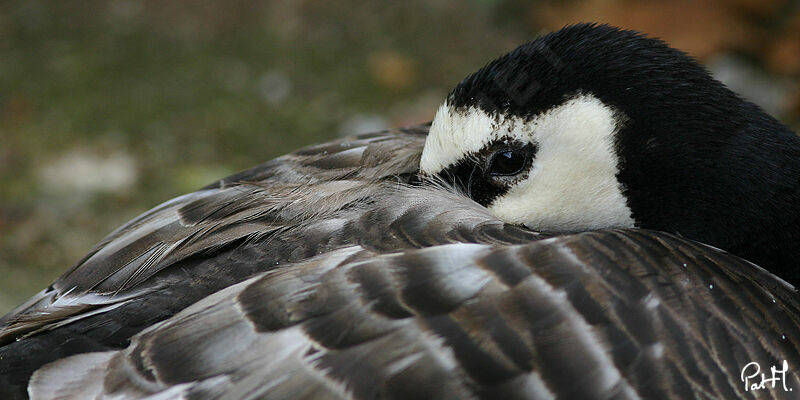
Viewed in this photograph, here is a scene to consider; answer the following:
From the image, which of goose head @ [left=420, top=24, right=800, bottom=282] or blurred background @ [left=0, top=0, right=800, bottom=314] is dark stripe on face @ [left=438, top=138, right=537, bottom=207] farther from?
blurred background @ [left=0, top=0, right=800, bottom=314]

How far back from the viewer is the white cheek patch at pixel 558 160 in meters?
1.62

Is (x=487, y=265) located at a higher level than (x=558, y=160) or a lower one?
lower

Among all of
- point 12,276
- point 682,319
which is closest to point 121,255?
point 682,319

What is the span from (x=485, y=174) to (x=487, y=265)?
15.1 inches

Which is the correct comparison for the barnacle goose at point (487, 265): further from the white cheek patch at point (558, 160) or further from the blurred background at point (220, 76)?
the blurred background at point (220, 76)

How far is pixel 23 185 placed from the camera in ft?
11.3

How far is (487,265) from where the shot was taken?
1349 mm

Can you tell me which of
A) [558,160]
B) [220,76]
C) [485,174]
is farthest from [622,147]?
[220,76]

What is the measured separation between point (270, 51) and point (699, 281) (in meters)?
2.99

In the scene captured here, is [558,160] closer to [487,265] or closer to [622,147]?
[622,147]
